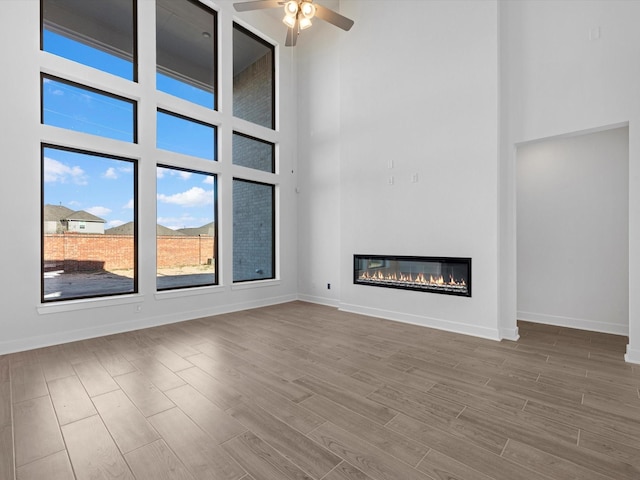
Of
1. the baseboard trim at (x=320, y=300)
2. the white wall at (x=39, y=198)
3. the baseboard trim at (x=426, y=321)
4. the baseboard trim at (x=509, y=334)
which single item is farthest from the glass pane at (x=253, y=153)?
the baseboard trim at (x=509, y=334)

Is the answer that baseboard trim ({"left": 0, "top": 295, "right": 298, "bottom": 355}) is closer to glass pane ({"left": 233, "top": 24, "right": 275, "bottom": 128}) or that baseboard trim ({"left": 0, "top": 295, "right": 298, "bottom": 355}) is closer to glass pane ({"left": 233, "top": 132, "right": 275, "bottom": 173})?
glass pane ({"left": 233, "top": 132, "right": 275, "bottom": 173})

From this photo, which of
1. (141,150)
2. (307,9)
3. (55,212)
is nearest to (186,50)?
(141,150)

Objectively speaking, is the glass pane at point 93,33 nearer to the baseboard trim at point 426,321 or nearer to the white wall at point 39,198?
the white wall at point 39,198

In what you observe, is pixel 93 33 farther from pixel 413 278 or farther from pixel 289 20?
pixel 413 278

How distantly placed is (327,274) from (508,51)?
409 centimetres

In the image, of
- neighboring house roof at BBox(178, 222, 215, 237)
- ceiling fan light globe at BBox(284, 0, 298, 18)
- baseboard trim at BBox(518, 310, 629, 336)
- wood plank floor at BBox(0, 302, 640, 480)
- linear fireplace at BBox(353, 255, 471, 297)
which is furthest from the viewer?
neighboring house roof at BBox(178, 222, 215, 237)

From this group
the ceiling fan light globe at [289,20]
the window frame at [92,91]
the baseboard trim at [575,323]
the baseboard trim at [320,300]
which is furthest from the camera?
the baseboard trim at [320,300]

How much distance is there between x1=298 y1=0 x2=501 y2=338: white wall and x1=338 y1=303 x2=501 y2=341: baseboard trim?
0.02 m

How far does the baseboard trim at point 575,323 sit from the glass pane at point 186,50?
572 cm

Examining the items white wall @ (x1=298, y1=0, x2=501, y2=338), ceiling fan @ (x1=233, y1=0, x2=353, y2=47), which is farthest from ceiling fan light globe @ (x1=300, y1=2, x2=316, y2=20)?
white wall @ (x1=298, y1=0, x2=501, y2=338)

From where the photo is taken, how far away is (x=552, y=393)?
2.34m

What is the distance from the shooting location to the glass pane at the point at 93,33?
3.68 m

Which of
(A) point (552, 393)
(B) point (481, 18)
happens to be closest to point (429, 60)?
(B) point (481, 18)

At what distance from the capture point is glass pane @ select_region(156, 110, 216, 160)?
4508 millimetres
